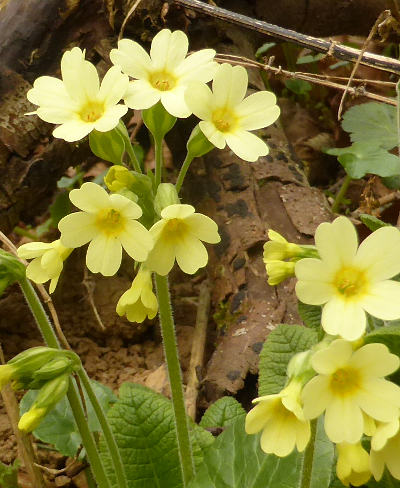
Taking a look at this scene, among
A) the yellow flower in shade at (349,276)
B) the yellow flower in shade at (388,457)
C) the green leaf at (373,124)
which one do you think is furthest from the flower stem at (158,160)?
the green leaf at (373,124)

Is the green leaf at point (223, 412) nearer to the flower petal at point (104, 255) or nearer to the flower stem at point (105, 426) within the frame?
the flower stem at point (105, 426)

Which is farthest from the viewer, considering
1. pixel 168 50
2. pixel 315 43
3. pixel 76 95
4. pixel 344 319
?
pixel 315 43

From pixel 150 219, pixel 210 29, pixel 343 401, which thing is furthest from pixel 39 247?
pixel 210 29

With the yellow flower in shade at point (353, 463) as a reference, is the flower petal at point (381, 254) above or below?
above

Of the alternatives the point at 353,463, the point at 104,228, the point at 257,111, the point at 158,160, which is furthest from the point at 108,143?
the point at 353,463

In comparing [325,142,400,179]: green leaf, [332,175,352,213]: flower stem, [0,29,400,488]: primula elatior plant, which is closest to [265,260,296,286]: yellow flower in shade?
[0,29,400,488]: primula elatior plant

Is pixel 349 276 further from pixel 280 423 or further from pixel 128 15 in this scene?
pixel 128 15
